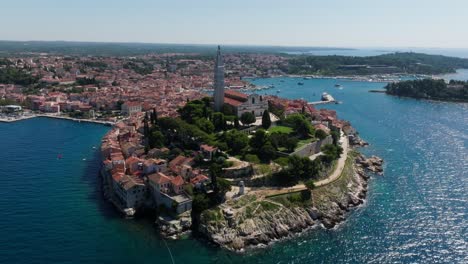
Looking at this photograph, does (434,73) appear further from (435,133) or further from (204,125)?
(204,125)

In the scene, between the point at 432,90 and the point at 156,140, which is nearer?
the point at 156,140

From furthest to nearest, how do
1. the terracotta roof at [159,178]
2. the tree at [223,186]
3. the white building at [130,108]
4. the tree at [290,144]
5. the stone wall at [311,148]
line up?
the white building at [130,108] → the stone wall at [311,148] → the tree at [290,144] → the terracotta roof at [159,178] → the tree at [223,186]

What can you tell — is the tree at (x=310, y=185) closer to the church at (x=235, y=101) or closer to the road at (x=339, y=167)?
the road at (x=339, y=167)

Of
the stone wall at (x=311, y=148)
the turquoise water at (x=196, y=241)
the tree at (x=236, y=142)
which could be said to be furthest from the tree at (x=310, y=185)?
the tree at (x=236, y=142)

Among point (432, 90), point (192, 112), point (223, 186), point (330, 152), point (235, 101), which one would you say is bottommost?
point (223, 186)

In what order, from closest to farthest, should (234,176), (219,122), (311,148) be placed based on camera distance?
(234,176), (311,148), (219,122)

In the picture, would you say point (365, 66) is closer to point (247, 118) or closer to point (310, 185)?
point (247, 118)

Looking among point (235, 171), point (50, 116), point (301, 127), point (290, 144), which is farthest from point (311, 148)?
point (50, 116)
